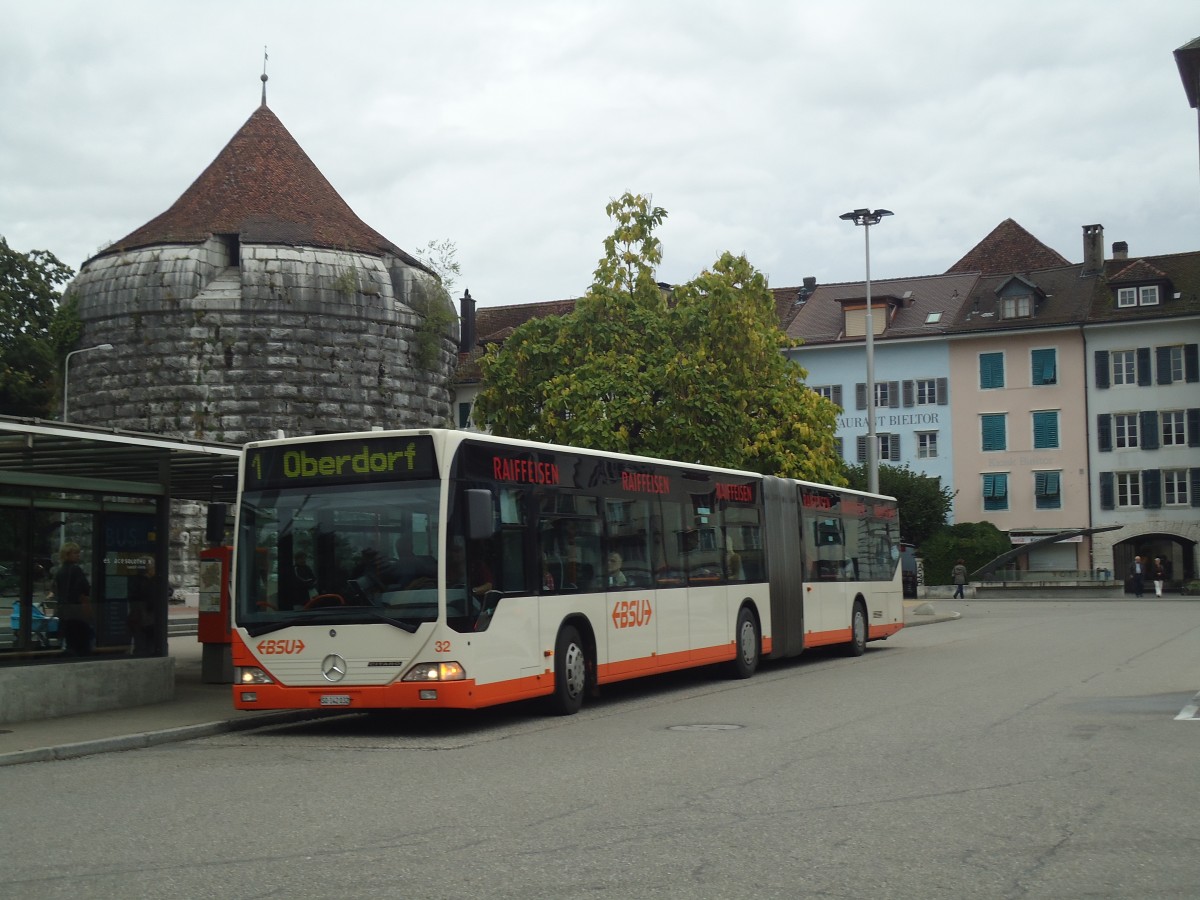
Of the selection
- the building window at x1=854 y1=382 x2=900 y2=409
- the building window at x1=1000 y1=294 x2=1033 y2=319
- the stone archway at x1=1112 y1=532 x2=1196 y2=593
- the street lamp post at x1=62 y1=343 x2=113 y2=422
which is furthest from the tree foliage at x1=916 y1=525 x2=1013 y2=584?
the street lamp post at x1=62 y1=343 x2=113 y2=422

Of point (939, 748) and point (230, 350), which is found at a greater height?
point (230, 350)

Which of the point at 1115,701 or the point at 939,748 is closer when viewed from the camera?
the point at 939,748

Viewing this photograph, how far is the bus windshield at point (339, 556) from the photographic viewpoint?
13758mm

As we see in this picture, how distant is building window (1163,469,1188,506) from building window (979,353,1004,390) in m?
8.39

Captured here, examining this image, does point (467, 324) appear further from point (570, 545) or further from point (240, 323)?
point (570, 545)

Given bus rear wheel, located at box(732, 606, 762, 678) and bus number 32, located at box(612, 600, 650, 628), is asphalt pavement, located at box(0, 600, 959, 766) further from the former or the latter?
bus rear wheel, located at box(732, 606, 762, 678)

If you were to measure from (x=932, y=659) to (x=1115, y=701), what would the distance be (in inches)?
304

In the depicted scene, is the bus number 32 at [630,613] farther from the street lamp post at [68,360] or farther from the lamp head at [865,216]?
the street lamp post at [68,360]

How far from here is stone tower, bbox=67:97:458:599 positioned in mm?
52656

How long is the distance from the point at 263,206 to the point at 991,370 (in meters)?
34.5

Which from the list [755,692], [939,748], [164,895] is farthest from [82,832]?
[755,692]

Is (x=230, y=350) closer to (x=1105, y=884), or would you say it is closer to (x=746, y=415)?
(x=746, y=415)

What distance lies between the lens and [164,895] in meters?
6.76

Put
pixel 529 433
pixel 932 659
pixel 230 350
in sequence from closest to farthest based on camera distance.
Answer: pixel 932 659 < pixel 529 433 < pixel 230 350
